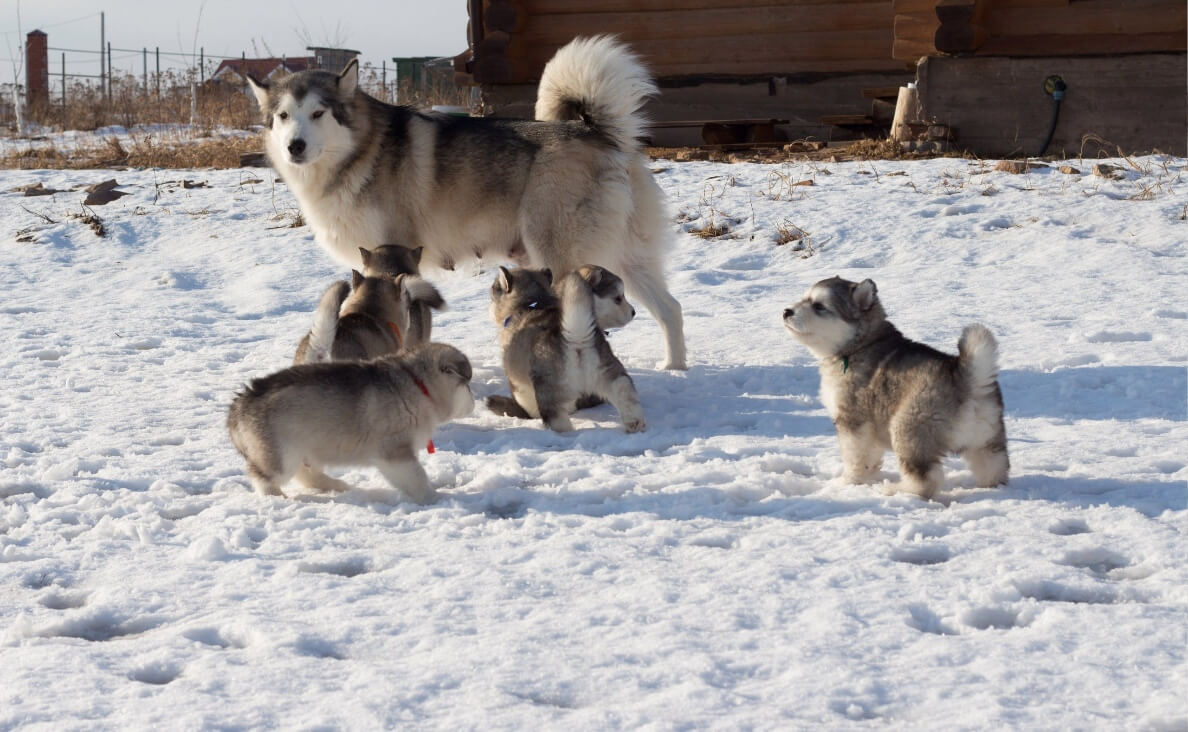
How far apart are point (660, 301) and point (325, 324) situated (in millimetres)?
2193

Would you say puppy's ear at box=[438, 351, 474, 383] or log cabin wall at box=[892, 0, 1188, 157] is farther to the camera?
log cabin wall at box=[892, 0, 1188, 157]

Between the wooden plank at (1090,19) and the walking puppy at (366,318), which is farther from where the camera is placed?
the wooden plank at (1090,19)

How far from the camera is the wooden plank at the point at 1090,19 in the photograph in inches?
443

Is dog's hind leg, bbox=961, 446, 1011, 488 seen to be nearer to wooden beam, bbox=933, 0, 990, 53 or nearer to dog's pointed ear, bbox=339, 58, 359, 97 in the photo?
dog's pointed ear, bbox=339, 58, 359, 97

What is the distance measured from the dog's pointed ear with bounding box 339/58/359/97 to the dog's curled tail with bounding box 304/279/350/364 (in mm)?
1830

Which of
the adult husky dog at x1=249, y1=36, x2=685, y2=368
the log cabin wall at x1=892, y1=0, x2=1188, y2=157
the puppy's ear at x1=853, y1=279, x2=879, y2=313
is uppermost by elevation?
the log cabin wall at x1=892, y1=0, x2=1188, y2=157

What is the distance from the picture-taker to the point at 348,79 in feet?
21.5

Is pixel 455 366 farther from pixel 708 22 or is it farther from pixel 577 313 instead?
pixel 708 22

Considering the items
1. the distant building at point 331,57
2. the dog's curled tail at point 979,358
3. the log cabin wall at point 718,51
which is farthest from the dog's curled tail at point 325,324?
the distant building at point 331,57

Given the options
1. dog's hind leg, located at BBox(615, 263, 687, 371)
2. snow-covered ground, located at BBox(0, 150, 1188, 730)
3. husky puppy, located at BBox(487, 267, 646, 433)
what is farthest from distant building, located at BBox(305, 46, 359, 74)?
husky puppy, located at BBox(487, 267, 646, 433)

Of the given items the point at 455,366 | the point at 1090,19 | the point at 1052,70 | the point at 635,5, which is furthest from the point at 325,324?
the point at 635,5

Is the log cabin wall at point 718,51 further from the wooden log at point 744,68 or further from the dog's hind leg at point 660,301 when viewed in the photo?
the dog's hind leg at point 660,301

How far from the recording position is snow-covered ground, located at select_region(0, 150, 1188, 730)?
8.75ft

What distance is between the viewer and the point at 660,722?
2520 mm
